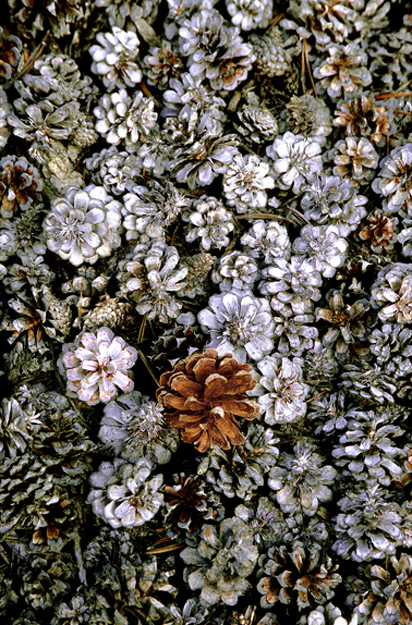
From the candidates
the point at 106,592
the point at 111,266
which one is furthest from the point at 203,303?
the point at 106,592

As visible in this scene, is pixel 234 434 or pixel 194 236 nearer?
pixel 234 434

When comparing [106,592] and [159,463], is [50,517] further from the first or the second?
[159,463]

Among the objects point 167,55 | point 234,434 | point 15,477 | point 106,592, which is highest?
point 167,55

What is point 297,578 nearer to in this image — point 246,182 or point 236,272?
point 236,272

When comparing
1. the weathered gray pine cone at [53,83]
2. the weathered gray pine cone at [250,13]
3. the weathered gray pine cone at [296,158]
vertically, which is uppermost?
the weathered gray pine cone at [250,13]

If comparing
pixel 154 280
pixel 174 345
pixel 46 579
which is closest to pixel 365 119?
pixel 154 280

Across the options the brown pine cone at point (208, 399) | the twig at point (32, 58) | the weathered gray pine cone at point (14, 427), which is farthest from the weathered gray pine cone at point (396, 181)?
the weathered gray pine cone at point (14, 427)

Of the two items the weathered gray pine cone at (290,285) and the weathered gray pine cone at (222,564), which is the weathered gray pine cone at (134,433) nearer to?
the weathered gray pine cone at (222,564)
